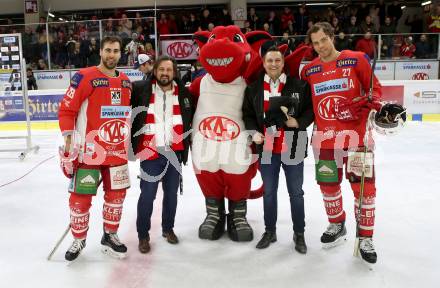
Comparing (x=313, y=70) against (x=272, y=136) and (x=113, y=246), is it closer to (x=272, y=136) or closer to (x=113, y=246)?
(x=272, y=136)

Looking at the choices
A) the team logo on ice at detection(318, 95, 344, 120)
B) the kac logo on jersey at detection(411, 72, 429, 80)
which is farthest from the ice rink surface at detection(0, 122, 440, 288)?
the kac logo on jersey at detection(411, 72, 429, 80)

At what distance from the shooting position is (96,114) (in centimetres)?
246

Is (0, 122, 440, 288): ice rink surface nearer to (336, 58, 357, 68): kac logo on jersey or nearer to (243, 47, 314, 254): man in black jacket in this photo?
(243, 47, 314, 254): man in black jacket

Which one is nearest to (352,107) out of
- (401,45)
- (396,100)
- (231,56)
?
(231,56)

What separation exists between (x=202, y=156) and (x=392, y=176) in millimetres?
2506

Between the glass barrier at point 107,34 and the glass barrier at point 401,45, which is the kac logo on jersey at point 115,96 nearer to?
the glass barrier at point 107,34

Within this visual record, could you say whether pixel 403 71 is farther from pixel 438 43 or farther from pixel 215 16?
pixel 215 16

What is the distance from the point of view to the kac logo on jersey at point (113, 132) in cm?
247

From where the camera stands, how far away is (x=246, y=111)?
2.70 m

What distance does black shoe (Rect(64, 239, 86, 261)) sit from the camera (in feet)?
8.29

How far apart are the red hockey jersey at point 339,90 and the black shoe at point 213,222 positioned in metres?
0.83

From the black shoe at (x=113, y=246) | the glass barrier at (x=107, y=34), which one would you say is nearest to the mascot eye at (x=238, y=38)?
the black shoe at (x=113, y=246)

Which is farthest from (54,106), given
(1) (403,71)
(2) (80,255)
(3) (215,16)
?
(1) (403,71)

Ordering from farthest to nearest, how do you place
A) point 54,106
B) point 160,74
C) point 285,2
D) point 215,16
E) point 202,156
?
point 285,2, point 215,16, point 54,106, point 202,156, point 160,74
